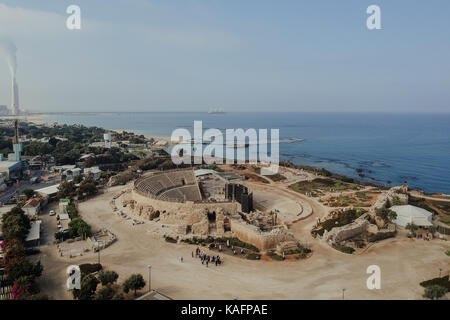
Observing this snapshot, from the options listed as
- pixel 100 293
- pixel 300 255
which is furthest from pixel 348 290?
pixel 100 293

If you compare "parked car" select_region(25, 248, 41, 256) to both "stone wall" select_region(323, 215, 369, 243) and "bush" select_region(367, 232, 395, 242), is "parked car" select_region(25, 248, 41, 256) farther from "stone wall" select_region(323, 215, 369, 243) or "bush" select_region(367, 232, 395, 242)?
"bush" select_region(367, 232, 395, 242)

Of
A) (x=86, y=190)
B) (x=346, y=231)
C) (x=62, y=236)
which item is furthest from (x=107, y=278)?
(x=86, y=190)

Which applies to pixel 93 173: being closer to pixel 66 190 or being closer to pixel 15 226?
pixel 66 190

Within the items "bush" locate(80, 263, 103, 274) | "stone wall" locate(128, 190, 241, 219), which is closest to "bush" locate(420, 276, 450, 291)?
"stone wall" locate(128, 190, 241, 219)

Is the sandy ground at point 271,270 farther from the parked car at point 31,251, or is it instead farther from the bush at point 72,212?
A: the bush at point 72,212

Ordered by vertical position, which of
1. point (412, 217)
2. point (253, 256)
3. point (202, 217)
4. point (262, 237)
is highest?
point (412, 217)

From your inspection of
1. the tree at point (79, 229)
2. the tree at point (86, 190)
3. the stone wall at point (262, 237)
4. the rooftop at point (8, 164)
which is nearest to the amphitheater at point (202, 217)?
the stone wall at point (262, 237)
